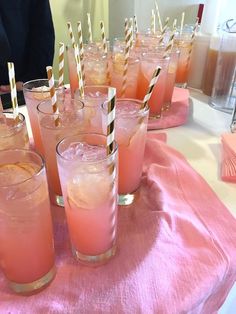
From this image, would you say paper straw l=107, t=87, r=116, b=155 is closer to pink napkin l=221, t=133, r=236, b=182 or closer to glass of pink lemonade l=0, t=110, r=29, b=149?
glass of pink lemonade l=0, t=110, r=29, b=149

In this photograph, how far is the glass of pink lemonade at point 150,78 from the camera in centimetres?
107

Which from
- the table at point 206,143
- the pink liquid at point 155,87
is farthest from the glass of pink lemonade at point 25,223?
the pink liquid at point 155,87

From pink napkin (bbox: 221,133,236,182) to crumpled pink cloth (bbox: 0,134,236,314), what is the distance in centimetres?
10

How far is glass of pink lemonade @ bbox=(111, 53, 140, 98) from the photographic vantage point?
3.44 ft

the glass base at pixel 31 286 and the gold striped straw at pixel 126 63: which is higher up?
the gold striped straw at pixel 126 63

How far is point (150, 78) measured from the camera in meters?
1.09

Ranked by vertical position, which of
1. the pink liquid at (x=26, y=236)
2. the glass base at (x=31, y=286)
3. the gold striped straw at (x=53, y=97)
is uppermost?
the gold striped straw at (x=53, y=97)

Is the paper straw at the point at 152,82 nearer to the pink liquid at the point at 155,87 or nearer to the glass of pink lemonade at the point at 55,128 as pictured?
the glass of pink lemonade at the point at 55,128

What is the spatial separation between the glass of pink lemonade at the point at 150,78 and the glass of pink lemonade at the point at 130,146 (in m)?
0.35

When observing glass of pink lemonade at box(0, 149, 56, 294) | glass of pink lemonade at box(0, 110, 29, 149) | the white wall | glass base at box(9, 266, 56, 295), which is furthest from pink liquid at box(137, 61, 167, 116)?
the white wall

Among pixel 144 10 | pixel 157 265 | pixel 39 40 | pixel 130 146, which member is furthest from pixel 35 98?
pixel 144 10

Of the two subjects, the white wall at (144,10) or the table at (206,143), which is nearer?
the table at (206,143)

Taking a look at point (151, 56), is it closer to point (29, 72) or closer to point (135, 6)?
point (135, 6)

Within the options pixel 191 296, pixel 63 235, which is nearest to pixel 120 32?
pixel 63 235
